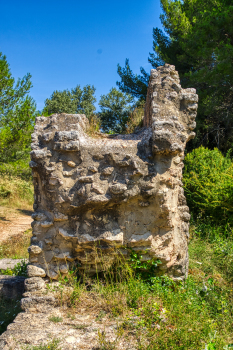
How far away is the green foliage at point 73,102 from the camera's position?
20397 millimetres

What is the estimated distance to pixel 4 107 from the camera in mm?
10914

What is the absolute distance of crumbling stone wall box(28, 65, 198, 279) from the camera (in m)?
3.25

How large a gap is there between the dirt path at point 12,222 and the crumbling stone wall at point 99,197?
639 centimetres

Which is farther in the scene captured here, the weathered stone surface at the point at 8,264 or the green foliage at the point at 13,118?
the green foliage at the point at 13,118

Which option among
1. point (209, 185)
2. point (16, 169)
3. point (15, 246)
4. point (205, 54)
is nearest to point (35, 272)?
point (209, 185)

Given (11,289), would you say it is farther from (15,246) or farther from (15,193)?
(15,193)

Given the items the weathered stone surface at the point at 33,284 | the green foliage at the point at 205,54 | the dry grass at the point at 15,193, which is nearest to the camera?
the weathered stone surface at the point at 33,284

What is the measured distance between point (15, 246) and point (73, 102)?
1545cm

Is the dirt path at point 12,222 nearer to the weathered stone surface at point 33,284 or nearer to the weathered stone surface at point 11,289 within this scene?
the weathered stone surface at point 11,289

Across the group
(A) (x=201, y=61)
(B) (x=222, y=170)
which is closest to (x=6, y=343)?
(B) (x=222, y=170)

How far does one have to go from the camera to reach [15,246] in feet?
27.2

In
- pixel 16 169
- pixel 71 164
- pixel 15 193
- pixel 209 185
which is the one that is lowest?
pixel 15 193

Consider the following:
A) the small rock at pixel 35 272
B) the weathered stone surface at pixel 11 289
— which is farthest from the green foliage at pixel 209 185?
the weathered stone surface at pixel 11 289

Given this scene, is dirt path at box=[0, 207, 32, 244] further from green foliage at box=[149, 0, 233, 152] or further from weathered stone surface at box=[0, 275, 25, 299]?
green foliage at box=[149, 0, 233, 152]
